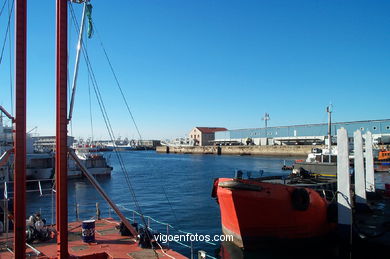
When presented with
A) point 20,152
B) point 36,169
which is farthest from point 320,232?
point 36,169

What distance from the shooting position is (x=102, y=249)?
35.2ft

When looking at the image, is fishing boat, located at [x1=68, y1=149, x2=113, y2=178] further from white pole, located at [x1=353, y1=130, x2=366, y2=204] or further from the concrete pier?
the concrete pier

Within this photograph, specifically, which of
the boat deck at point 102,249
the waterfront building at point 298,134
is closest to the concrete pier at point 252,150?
the waterfront building at point 298,134

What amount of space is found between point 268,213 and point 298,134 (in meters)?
111

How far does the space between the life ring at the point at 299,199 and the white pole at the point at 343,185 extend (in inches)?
58.5

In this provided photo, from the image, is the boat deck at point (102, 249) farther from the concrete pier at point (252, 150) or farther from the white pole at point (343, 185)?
the concrete pier at point (252, 150)

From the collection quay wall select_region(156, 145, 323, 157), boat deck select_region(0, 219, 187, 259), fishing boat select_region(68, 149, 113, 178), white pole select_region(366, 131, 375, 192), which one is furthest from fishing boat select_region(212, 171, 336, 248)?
quay wall select_region(156, 145, 323, 157)

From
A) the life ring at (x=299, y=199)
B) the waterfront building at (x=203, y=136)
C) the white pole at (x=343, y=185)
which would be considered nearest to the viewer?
the white pole at (x=343, y=185)

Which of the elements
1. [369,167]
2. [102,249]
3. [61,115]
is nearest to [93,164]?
[369,167]

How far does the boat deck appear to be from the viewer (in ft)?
33.1

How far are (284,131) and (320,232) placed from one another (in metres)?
114

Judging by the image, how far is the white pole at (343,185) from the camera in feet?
50.0

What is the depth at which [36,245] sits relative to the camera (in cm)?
1131

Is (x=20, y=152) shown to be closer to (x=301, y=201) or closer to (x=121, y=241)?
(x=121, y=241)
